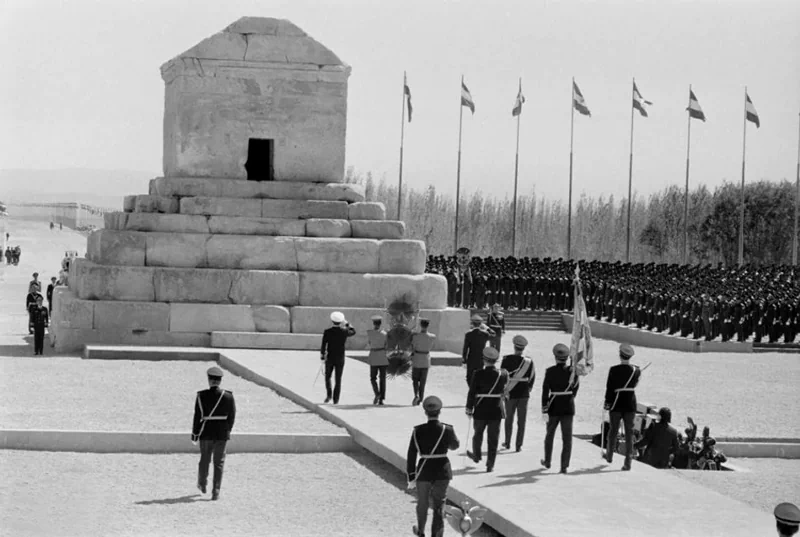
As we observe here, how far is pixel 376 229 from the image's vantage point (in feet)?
76.0

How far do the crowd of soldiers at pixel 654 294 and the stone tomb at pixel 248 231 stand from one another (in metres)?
7.90

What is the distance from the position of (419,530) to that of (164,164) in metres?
16.1

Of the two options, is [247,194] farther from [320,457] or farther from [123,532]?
[123,532]

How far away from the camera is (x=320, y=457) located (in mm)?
12984

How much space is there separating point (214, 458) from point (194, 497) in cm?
38

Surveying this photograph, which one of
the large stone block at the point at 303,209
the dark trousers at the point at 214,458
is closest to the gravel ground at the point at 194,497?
the dark trousers at the point at 214,458

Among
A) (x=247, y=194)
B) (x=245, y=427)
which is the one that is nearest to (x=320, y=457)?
(x=245, y=427)

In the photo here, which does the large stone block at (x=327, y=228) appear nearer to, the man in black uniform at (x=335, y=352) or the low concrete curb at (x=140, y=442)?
the man in black uniform at (x=335, y=352)

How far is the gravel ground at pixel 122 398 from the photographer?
14.0 meters

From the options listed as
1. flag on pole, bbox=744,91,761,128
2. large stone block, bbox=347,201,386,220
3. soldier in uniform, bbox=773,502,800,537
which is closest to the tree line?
flag on pole, bbox=744,91,761,128

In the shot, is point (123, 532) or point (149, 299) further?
point (149, 299)

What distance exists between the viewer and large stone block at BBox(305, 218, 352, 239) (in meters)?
22.8

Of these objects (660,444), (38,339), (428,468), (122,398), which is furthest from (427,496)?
(38,339)

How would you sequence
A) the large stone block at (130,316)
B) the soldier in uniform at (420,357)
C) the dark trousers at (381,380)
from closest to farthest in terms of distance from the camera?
1. the soldier in uniform at (420,357)
2. the dark trousers at (381,380)
3. the large stone block at (130,316)
